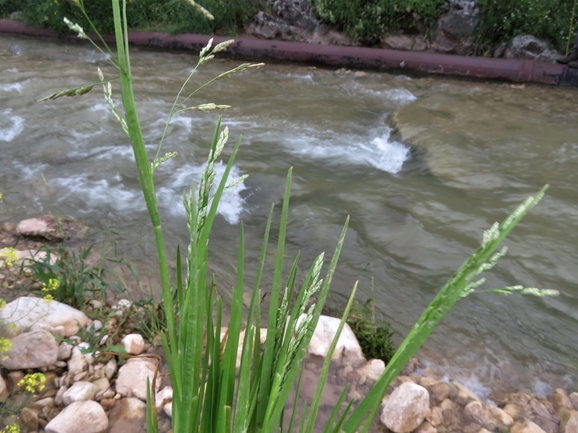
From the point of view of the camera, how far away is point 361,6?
29.5 feet

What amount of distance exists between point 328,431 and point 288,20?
10.1 meters

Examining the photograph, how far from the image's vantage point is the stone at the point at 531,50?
781cm

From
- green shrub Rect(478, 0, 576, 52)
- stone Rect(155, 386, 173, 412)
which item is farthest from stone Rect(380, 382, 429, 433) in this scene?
green shrub Rect(478, 0, 576, 52)

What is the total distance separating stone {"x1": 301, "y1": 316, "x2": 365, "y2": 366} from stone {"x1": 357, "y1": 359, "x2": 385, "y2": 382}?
48 mm

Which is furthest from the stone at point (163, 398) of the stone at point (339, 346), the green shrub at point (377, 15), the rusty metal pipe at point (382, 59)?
the green shrub at point (377, 15)

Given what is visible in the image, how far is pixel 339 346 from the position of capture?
2324 mm

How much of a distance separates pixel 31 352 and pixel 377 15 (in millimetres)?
8558

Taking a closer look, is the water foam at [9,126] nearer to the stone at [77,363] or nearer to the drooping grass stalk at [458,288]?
the stone at [77,363]

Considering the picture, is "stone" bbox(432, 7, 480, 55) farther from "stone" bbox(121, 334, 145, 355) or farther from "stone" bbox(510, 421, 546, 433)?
"stone" bbox(121, 334, 145, 355)

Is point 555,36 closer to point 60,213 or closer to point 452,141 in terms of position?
point 452,141

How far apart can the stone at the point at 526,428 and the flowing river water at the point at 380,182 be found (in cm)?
37

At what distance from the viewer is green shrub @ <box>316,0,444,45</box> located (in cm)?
857

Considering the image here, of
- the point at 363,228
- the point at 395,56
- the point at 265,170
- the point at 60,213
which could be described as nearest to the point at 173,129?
the point at 265,170

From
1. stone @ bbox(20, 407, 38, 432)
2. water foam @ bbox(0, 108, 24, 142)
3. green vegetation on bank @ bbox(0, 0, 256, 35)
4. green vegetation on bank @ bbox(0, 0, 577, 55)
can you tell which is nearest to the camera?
stone @ bbox(20, 407, 38, 432)
